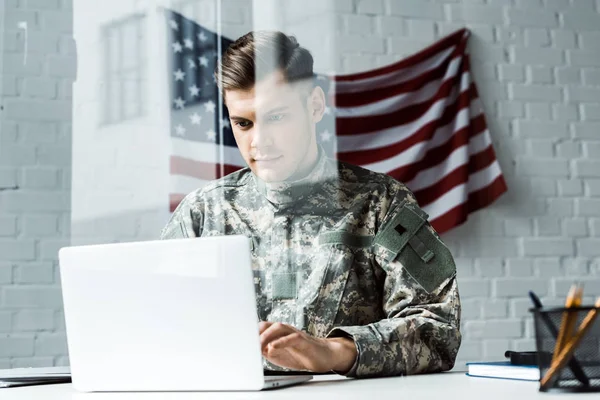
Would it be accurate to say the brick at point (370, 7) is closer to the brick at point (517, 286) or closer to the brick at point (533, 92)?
the brick at point (533, 92)

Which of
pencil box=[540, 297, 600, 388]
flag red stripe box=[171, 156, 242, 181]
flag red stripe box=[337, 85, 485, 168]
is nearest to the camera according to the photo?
pencil box=[540, 297, 600, 388]

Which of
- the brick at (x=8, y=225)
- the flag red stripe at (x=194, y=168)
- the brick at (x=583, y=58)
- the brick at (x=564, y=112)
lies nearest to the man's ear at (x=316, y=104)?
the flag red stripe at (x=194, y=168)

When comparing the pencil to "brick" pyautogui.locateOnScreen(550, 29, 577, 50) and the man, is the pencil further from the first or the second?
"brick" pyautogui.locateOnScreen(550, 29, 577, 50)

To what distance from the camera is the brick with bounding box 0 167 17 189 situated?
196 cm

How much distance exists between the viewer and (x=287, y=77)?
1.66 meters

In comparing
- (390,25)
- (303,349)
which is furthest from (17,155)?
(390,25)

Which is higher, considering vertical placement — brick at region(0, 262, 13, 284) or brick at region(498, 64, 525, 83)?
brick at region(498, 64, 525, 83)

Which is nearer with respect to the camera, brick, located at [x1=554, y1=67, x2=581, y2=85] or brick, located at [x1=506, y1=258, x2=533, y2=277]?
brick, located at [x1=506, y1=258, x2=533, y2=277]

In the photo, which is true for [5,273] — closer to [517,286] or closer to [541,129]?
[517,286]

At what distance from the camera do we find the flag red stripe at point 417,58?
2.73 m

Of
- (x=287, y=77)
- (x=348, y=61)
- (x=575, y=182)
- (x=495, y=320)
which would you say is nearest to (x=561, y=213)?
(x=575, y=182)

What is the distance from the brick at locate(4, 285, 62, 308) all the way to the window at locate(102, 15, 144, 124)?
1.54ft

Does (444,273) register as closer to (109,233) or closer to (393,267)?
(393,267)

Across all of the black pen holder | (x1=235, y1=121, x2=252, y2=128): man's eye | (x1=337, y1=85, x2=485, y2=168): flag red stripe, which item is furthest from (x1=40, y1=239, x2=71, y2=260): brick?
the black pen holder
